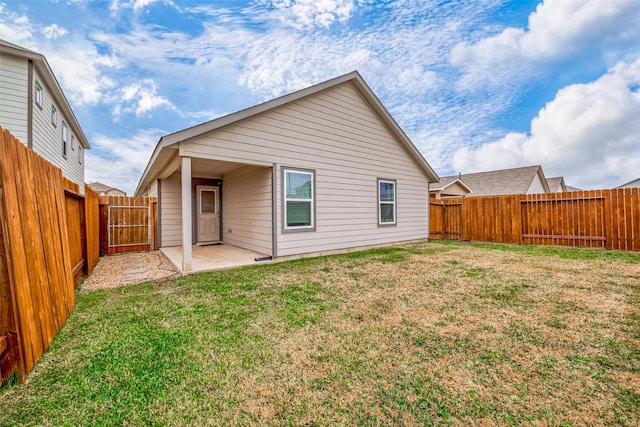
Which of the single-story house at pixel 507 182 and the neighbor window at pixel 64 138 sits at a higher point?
the neighbor window at pixel 64 138

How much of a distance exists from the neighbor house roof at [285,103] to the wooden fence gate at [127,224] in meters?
1.06

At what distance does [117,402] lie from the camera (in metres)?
1.75

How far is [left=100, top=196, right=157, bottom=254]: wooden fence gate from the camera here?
8.42 metres

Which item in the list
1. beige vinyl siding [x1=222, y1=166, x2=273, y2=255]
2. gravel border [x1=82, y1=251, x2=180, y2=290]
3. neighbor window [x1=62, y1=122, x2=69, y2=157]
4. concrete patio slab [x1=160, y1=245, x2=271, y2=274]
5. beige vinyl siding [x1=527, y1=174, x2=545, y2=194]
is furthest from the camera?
beige vinyl siding [x1=527, y1=174, x2=545, y2=194]

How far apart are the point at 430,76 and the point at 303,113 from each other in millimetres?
7432

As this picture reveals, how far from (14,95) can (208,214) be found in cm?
624

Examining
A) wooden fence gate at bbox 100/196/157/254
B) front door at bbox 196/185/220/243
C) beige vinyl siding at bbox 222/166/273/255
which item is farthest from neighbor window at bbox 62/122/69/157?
beige vinyl siding at bbox 222/166/273/255

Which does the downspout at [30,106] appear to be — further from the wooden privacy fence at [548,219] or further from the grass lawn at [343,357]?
the wooden privacy fence at [548,219]

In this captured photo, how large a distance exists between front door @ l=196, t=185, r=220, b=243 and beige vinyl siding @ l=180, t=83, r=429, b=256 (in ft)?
2.62

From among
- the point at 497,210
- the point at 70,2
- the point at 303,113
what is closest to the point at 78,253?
the point at 303,113

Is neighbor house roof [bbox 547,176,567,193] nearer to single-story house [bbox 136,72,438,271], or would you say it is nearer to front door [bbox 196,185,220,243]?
single-story house [bbox 136,72,438,271]

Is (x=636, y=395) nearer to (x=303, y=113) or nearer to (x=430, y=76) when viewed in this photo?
(x=303, y=113)

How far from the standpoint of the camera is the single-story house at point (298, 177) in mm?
5961

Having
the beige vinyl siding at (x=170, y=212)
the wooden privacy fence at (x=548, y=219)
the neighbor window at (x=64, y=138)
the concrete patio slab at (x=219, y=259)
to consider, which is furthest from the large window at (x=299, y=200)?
the neighbor window at (x=64, y=138)
